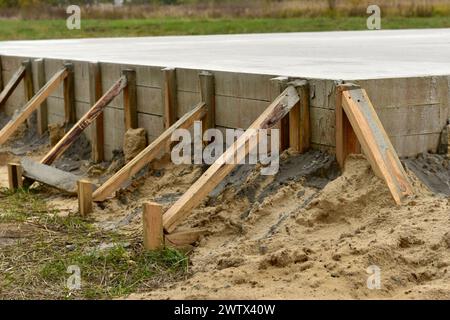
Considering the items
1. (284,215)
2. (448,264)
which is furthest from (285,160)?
(448,264)

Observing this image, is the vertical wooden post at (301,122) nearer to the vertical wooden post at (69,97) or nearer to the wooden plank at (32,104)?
the wooden plank at (32,104)

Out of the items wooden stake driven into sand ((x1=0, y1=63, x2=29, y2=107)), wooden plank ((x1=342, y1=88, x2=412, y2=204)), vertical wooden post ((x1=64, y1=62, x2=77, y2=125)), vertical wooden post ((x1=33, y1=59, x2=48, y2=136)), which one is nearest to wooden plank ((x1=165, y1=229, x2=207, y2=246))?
wooden plank ((x1=342, y1=88, x2=412, y2=204))

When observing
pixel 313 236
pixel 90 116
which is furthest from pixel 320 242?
pixel 90 116

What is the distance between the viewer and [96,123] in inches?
442

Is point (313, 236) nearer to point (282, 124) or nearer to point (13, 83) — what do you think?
point (282, 124)

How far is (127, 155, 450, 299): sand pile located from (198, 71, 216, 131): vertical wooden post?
1264 millimetres

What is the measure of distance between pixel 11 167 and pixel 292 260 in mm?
4584

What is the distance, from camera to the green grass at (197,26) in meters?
27.9

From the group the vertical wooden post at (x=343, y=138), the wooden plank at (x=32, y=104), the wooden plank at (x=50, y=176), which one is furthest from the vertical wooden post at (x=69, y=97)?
the vertical wooden post at (x=343, y=138)

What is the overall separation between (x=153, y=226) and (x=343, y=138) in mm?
1609

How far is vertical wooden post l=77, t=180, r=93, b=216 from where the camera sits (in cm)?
872

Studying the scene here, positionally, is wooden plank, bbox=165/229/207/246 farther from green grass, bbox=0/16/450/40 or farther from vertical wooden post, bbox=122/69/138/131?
green grass, bbox=0/16/450/40

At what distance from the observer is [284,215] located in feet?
23.8
